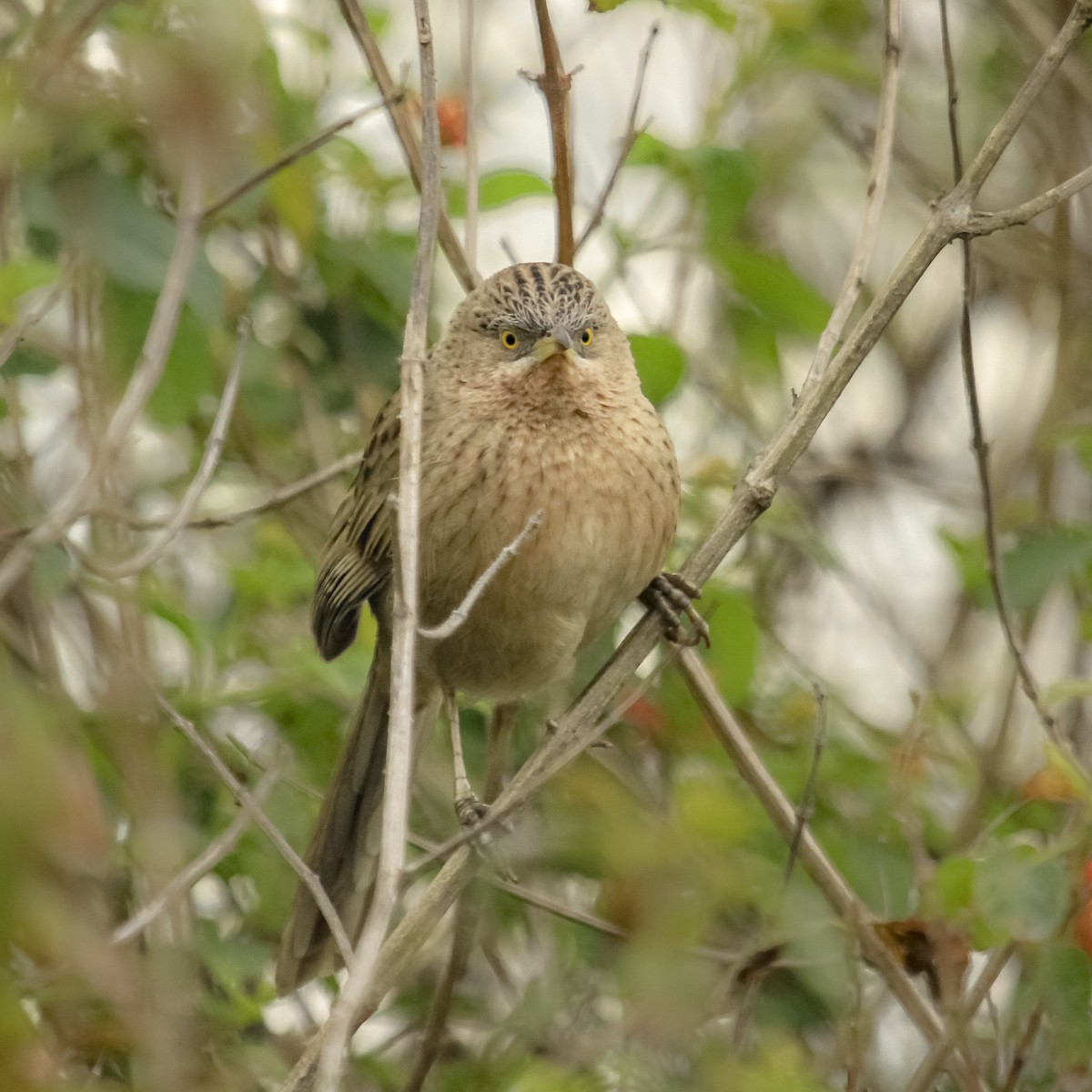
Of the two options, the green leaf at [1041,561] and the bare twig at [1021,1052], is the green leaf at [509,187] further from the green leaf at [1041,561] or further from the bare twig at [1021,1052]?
the bare twig at [1021,1052]

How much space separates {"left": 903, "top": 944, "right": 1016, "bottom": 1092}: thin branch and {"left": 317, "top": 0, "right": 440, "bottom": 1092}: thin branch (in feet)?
4.10

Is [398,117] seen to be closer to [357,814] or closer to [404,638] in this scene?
[404,638]

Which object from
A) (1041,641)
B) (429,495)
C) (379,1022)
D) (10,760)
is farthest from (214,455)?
(1041,641)

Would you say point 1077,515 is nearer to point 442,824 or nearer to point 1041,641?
point 1041,641

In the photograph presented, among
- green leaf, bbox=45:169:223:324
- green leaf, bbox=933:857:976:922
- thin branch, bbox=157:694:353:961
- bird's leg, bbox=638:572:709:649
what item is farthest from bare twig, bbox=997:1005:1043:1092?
green leaf, bbox=45:169:223:324

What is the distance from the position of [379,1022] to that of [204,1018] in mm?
1198

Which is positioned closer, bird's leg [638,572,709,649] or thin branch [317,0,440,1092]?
thin branch [317,0,440,1092]

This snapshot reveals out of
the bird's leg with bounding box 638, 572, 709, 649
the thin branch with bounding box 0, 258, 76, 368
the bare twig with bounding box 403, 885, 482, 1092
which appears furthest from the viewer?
the bare twig with bounding box 403, 885, 482, 1092

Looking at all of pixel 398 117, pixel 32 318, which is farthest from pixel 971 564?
pixel 32 318

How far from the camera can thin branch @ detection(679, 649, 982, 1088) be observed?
11.5ft

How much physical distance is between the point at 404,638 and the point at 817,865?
1.54 meters

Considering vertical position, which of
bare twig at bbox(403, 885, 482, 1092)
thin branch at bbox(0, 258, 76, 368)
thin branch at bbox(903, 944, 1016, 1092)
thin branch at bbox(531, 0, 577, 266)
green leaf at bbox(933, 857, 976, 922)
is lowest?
bare twig at bbox(403, 885, 482, 1092)

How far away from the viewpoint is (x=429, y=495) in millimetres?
4012

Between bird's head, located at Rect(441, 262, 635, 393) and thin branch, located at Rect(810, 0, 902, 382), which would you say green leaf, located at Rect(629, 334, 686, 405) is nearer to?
bird's head, located at Rect(441, 262, 635, 393)
